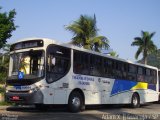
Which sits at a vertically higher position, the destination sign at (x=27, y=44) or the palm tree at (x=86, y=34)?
the palm tree at (x=86, y=34)

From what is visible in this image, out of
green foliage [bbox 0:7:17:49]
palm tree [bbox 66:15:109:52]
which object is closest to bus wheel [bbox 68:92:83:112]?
green foliage [bbox 0:7:17:49]

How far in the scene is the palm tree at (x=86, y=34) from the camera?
34691mm

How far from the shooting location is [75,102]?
15.9 m

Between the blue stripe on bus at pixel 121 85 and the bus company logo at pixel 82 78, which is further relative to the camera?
the blue stripe on bus at pixel 121 85

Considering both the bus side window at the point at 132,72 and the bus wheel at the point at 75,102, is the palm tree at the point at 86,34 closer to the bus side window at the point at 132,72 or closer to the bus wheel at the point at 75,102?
the bus side window at the point at 132,72

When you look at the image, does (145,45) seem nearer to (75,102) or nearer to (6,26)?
(6,26)

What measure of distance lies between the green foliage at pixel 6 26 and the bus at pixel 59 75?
4.01m

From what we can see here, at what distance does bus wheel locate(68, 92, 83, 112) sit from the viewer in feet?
51.3

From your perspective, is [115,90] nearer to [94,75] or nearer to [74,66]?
[94,75]

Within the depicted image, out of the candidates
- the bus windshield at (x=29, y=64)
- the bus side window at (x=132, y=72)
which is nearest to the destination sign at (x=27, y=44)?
the bus windshield at (x=29, y=64)

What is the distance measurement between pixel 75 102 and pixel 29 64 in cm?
311

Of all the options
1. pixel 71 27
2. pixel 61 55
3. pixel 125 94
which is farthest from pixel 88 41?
pixel 61 55

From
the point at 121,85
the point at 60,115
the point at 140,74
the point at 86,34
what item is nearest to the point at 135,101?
the point at 140,74

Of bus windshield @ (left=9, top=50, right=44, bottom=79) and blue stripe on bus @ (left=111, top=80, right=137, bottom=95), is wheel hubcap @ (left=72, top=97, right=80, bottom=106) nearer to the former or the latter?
bus windshield @ (left=9, top=50, right=44, bottom=79)
